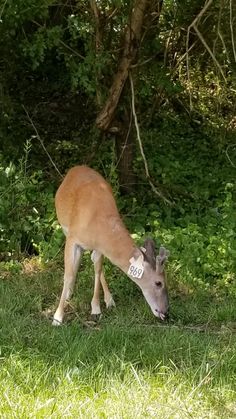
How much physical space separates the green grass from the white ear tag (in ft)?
1.45

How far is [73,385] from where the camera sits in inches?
187

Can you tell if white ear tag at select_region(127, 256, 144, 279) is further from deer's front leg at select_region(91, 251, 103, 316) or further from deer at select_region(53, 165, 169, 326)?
deer's front leg at select_region(91, 251, 103, 316)

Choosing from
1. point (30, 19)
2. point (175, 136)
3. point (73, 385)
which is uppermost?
point (30, 19)

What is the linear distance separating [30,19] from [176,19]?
2.84 metres

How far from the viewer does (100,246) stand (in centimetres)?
668

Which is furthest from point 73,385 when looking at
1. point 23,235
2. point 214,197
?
point 214,197

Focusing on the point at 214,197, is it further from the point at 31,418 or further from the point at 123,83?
the point at 31,418

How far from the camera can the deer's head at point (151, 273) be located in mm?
6355

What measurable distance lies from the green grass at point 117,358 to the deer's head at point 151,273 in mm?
211

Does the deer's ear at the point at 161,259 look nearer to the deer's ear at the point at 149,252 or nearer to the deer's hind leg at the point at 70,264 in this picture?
the deer's ear at the point at 149,252

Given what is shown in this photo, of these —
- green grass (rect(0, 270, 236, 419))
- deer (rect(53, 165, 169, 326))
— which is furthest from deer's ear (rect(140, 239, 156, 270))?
green grass (rect(0, 270, 236, 419))

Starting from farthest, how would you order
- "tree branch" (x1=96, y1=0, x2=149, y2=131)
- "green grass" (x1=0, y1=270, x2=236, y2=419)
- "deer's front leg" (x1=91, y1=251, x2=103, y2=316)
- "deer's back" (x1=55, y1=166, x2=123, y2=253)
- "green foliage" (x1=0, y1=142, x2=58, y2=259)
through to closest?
"tree branch" (x1=96, y1=0, x2=149, y2=131) → "green foliage" (x1=0, y1=142, x2=58, y2=259) → "deer's front leg" (x1=91, y1=251, x2=103, y2=316) → "deer's back" (x1=55, y1=166, x2=123, y2=253) → "green grass" (x1=0, y1=270, x2=236, y2=419)

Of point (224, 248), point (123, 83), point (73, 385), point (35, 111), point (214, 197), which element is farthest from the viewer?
point (35, 111)

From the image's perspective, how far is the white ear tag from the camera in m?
6.38
